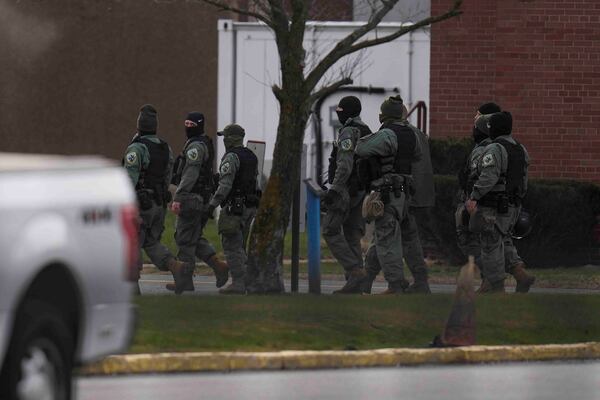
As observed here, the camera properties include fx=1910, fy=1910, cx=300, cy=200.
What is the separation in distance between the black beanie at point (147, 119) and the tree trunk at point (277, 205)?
1612 millimetres

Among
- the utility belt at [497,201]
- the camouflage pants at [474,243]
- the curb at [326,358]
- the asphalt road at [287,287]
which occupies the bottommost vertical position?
the asphalt road at [287,287]

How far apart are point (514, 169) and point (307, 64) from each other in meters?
10.9

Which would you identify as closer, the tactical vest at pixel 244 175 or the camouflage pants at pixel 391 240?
the camouflage pants at pixel 391 240

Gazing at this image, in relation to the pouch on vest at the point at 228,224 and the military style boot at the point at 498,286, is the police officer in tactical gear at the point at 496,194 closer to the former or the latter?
the military style boot at the point at 498,286

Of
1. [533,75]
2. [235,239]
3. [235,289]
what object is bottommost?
[235,289]

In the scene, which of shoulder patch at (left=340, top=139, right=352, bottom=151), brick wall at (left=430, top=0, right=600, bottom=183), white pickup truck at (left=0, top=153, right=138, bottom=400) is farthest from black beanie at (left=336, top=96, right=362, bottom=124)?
white pickup truck at (left=0, top=153, right=138, bottom=400)

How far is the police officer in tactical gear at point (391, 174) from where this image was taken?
18.0 meters

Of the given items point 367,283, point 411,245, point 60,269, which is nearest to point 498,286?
point 411,245

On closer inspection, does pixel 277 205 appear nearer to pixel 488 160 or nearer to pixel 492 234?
pixel 488 160

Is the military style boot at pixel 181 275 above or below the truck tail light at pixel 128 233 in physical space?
below

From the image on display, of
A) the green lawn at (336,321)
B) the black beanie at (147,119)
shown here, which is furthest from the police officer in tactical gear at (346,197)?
the green lawn at (336,321)

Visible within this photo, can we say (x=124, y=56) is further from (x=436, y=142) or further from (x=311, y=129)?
(x=436, y=142)

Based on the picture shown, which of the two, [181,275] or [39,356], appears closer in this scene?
[39,356]

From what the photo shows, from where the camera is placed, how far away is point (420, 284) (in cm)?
1841
